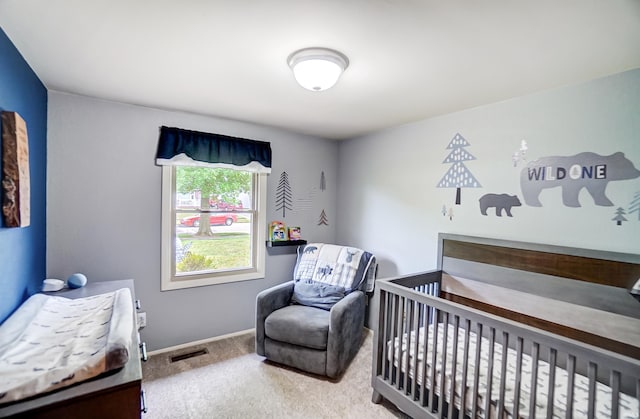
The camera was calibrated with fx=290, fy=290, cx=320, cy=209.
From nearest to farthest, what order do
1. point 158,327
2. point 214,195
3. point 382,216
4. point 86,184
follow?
point 86,184 < point 158,327 < point 214,195 < point 382,216

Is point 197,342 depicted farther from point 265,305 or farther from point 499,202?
point 499,202

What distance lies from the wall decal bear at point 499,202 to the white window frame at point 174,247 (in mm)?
2124

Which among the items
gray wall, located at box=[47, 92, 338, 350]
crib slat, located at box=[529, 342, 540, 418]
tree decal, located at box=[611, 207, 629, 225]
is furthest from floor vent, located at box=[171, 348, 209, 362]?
tree decal, located at box=[611, 207, 629, 225]

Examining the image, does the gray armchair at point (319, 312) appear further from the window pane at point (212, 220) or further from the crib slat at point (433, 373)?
the crib slat at point (433, 373)

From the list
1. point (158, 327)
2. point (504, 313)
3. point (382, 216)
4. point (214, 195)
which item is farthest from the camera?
point (382, 216)

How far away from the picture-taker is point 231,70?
1813 mm

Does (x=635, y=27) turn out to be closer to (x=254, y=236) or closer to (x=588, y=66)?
(x=588, y=66)

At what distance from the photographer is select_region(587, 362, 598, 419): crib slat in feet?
3.92

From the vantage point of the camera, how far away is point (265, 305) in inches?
103

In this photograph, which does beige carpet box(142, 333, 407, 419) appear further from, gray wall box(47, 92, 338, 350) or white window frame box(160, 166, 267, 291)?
white window frame box(160, 166, 267, 291)

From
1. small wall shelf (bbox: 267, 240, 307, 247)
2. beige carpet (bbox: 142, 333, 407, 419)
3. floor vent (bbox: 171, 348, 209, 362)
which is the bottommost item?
beige carpet (bbox: 142, 333, 407, 419)

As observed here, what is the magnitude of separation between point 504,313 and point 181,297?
277cm

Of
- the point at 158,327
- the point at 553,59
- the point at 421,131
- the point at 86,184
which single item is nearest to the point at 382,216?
the point at 421,131

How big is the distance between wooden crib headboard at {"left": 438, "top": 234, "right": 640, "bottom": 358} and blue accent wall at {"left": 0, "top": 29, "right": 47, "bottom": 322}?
2936 millimetres
